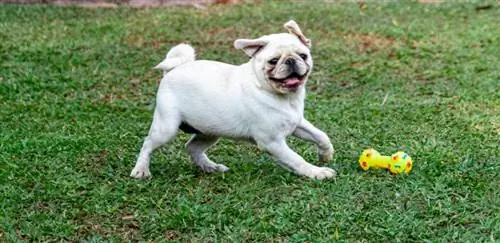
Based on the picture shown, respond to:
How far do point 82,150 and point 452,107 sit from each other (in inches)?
126

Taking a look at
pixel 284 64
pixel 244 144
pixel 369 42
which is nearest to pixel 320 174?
pixel 284 64

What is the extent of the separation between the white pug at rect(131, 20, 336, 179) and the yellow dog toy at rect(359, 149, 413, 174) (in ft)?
0.72

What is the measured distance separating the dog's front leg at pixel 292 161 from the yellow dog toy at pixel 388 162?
31cm

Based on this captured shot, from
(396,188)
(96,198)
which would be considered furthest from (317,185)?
(96,198)

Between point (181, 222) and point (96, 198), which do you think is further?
point (96, 198)

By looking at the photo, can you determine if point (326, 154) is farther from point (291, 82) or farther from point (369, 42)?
point (369, 42)

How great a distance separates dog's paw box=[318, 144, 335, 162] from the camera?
18.9 ft

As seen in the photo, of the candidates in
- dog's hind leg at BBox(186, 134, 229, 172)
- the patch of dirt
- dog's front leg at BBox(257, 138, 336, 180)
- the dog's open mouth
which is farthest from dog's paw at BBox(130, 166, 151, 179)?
the patch of dirt

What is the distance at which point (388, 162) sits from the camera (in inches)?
224

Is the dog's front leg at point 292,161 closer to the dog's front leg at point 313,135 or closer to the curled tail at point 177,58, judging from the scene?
the dog's front leg at point 313,135

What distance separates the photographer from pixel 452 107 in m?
7.93

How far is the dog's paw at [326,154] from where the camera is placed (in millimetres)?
5766

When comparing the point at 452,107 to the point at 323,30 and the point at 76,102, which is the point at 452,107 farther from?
the point at 323,30

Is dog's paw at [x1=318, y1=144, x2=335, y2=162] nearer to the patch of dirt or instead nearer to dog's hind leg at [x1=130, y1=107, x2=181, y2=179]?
dog's hind leg at [x1=130, y1=107, x2=181, y2=179]
